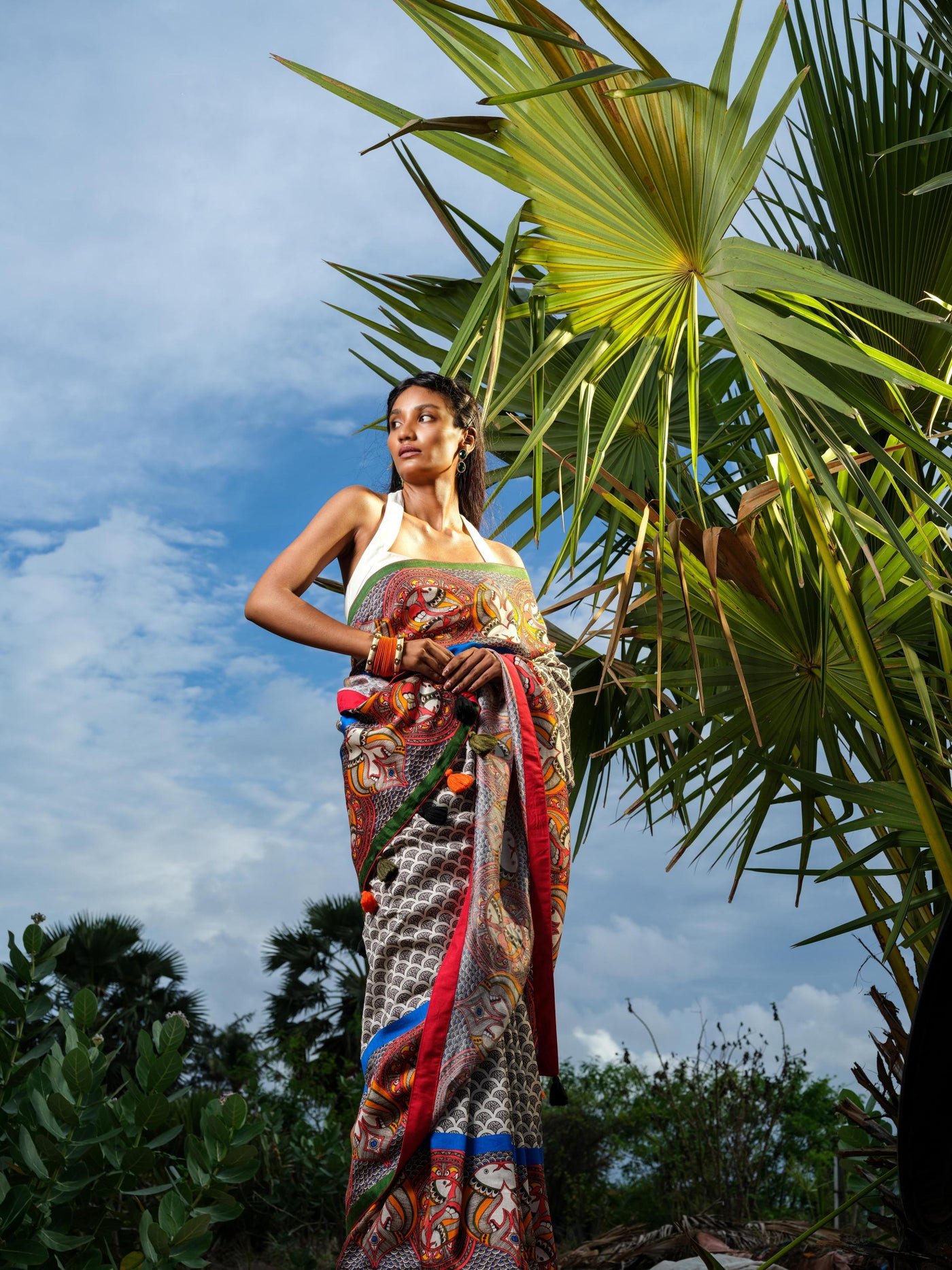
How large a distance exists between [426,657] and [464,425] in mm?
697

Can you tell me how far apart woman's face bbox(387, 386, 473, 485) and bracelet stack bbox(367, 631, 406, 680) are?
49cm

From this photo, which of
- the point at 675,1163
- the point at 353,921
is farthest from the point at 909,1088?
the point at 353,921

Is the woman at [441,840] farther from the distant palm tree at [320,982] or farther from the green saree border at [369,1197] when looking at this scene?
the distant palm tree at [320,982]

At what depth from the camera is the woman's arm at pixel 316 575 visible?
7.66 feet

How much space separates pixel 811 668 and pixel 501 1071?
152cm

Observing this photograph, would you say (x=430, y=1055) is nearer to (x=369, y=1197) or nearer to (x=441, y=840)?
(x=369, y=1197)

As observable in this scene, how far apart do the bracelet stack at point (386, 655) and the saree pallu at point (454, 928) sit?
1.2 inches

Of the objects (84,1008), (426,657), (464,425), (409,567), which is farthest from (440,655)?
(84,1008)

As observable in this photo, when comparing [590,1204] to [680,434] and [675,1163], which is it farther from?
[680,434]

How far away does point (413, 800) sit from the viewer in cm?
220

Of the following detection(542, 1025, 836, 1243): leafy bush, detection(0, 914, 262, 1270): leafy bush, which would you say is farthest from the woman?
detection(542, 1025, 836, 1243): leafy bush

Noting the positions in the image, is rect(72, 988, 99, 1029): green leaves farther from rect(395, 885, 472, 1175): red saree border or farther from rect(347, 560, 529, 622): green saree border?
rect(347, 560, 529, 622): green saree border

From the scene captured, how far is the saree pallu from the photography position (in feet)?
6.51

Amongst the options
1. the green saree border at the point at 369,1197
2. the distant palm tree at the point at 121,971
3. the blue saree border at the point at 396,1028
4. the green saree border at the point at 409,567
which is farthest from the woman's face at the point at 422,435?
the distant palm tree at the point at 121,971
